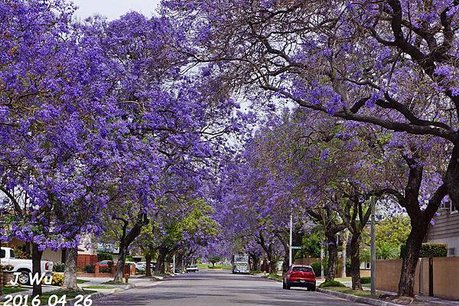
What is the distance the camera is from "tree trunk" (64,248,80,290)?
114ft

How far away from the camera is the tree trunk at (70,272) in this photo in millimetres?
34781

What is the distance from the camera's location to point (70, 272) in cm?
3544

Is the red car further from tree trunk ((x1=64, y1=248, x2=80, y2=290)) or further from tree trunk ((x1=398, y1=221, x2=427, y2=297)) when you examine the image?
tree trunk ((x1=398, y1=221, x2=427, y2=297))

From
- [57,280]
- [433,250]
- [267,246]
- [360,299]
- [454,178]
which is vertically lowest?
[360,299]

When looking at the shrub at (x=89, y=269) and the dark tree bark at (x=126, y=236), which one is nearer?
the dark tree bark at (x=126, y=236)

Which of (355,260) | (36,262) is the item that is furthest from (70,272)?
(355,260)

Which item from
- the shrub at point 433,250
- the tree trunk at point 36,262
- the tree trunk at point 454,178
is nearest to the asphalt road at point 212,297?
the tree trunk at point 36,262

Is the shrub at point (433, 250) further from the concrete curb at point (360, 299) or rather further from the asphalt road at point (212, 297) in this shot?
the asphalt road at point (212, 297)

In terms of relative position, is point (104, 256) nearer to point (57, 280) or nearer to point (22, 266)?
point (57, 280)

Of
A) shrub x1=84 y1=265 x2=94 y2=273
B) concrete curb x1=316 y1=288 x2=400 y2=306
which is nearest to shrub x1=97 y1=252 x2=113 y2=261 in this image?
shrub x1=84 y1=265 x2=94 y2=273

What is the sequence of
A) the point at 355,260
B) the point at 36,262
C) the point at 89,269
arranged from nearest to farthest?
the point at 36,262, the point at 355,260, the point at 89,269

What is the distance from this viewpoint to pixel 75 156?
2314 centimetres

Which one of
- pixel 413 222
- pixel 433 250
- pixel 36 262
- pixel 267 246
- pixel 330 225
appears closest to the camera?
pixel 36 262

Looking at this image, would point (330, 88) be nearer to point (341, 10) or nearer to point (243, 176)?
point (341, 10)
